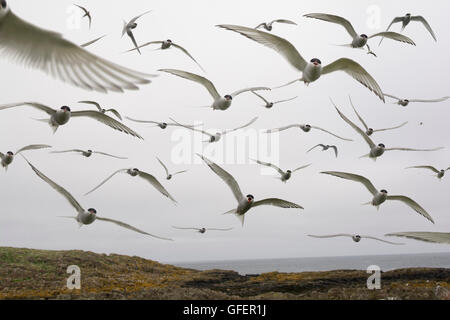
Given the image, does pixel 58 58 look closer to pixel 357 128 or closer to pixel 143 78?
pixel 143 78

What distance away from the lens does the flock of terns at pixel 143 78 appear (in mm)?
4016

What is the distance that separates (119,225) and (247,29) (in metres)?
5.36

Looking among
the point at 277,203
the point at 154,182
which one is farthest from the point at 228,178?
the point at 154,182

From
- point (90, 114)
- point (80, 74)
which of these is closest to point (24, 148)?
point (90, 114)

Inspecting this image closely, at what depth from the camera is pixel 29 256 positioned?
1109 inches

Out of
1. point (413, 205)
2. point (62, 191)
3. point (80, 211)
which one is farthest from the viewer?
point (413, 205)

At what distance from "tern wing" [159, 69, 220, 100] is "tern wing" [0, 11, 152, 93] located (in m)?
7.80

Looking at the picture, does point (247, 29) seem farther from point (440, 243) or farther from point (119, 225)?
point (440, 243)

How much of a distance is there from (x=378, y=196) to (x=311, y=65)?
5.35m

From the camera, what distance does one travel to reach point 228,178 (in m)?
13.0

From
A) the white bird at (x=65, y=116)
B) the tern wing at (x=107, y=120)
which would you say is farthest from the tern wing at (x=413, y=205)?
the white bird at (x=65, y=116)

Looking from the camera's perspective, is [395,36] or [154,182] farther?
[395,36]

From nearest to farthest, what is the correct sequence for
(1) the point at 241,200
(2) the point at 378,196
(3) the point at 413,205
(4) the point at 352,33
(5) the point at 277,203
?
(5) the point at 277,203 < (1) the point at 241,200 < (3) the point at 413,205 < (2) the point at 378,196 < (4) the point at 352,33

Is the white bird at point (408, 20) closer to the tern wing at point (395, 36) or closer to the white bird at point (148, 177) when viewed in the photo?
the tern wing at point (395, 36)
